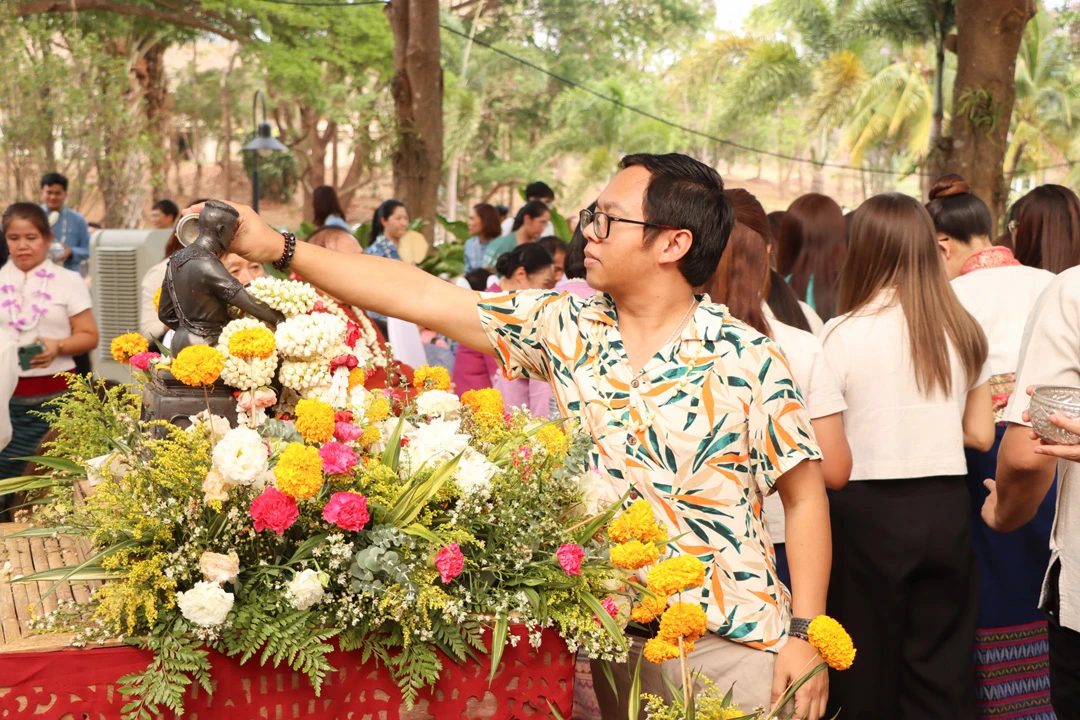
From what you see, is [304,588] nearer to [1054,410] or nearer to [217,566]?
[217,566]

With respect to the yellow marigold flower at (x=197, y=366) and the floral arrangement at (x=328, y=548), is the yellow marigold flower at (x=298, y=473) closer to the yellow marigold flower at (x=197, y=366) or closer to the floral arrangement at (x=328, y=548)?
the floral arrangement at (x=328, y=548)

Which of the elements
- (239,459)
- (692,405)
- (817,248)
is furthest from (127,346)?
(817,248)

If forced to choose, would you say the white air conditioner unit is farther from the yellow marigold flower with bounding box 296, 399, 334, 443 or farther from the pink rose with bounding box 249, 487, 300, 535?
the pink rose with bounding box 249, 487, 300, 535

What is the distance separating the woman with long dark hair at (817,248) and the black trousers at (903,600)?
Answer: 4.69 ft

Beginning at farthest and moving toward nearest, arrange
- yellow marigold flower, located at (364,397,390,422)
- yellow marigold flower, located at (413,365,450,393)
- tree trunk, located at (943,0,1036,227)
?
1. tree trunk, located at (943,0,1036,227)
2. yellow marigold flower, located at (413,365,450,393)
3. yellow marigold flower, located at (364,397,390,422)

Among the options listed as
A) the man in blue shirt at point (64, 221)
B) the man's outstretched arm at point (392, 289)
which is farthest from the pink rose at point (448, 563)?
the man in blue shirt at point (64, 221)

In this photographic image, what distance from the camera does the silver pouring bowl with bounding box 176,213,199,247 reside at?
7.26 ft

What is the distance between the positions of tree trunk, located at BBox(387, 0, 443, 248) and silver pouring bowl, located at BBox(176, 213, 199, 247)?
28.1 feet

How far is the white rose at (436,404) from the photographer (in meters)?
2.19

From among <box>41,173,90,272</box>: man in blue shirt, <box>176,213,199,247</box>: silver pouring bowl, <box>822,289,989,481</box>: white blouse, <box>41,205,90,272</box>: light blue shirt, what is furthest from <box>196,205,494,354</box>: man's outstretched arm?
<box>41,205,90,272</box>: light blue shirt

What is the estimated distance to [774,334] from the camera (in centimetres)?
318

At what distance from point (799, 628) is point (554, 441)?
74cm

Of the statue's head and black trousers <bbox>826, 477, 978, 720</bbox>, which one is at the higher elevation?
the statue's head

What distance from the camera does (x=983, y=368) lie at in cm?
336
